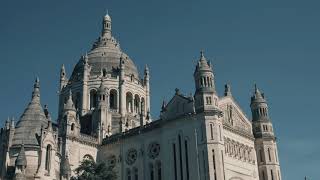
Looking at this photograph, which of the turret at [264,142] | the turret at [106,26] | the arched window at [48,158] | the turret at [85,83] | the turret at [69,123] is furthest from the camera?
the turret at [106,26]

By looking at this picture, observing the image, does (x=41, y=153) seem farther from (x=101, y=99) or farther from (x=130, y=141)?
(x=101, y=99)

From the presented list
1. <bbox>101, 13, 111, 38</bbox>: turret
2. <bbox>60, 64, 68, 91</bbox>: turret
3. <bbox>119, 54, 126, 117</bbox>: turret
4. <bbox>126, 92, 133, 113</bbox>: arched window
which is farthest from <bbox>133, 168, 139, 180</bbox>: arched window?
<bbox>101, 13, 111, 38</bbox>: turret

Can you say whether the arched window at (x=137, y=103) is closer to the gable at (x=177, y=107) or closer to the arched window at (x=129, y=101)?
the arched window at (x=129, y=101)

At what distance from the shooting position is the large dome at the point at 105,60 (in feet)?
273

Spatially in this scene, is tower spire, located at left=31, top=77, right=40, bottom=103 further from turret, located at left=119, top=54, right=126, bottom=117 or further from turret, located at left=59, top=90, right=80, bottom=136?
turret, located at left=119, top=54, right=126, bottom=117

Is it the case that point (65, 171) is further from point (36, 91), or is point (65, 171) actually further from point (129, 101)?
point (129, 101)

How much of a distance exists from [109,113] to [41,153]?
19413 mm

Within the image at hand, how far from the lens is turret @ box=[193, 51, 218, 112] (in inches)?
2306

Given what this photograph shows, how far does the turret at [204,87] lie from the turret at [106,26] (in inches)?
1400

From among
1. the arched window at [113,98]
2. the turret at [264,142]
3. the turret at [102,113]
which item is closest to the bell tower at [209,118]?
the turret at [264,142]

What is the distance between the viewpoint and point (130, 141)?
6662cm

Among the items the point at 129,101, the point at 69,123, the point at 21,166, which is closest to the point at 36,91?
the point at 69,123

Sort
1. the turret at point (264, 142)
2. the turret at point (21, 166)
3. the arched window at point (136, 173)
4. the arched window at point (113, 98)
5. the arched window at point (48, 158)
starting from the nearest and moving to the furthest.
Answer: the turret at point (21, 166)
the arched window at point (48, 158)
the arched window at point (136, 173)
the turret at point (264, 142)
the arched window at point (113, 98)

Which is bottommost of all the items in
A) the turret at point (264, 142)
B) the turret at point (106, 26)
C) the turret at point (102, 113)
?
the turret at point (264, 142)
